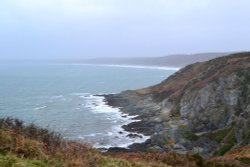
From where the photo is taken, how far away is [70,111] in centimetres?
9062

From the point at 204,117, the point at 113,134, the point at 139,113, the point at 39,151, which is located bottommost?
the point at 113,134

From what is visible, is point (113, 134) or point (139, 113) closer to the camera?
point (113, 134)

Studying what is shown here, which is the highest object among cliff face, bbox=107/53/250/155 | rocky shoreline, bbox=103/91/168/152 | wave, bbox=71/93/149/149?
cliff face, bbox=107/53/250/155

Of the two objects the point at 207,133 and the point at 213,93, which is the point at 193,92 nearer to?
the point at 213,93

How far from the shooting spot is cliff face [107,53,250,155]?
52031 millimetres

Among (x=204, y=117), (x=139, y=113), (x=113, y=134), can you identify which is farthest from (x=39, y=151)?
(x=139, y=113)

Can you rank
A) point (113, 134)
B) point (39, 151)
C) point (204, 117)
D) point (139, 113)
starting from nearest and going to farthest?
point (39, 151) → point (204, 117) → point (113, 134) → point (139, 113)

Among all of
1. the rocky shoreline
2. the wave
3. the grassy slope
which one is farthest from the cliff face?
the grassy slope

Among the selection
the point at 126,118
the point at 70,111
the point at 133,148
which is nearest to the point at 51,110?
the point at 70,111

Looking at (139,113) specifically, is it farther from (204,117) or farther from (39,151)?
(39,151)

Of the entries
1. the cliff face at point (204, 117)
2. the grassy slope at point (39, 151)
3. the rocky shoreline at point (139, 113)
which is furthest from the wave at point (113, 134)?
the grassy slope at point (39, 151)

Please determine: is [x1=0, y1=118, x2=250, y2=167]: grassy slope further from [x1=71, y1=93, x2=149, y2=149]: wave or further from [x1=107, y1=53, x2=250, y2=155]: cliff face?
[x1=107, y1=53, x2=250, y2=155]: cliff face

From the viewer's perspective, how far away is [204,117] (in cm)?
6359

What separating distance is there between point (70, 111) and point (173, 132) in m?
36.6
